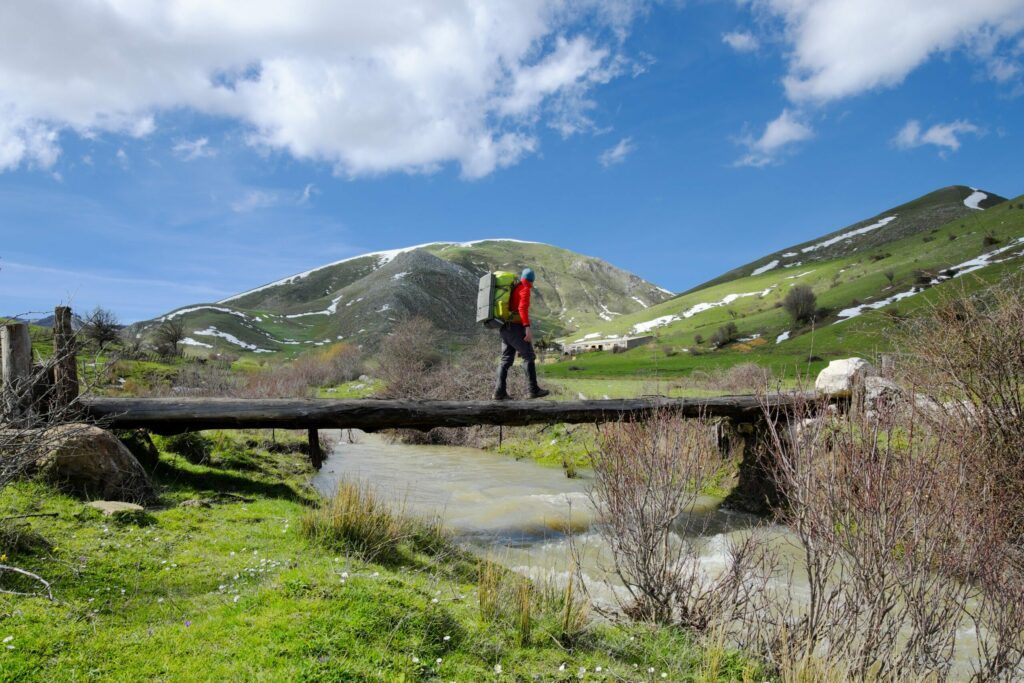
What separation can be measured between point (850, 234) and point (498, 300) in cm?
19901

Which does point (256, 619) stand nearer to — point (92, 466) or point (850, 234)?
point (92, 466)

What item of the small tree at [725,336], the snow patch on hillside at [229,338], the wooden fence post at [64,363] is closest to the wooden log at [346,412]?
the wooden fence post at [64,363]

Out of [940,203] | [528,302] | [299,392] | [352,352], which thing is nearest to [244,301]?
[352,352]

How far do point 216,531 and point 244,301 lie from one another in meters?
209

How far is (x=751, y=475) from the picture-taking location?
14211mm

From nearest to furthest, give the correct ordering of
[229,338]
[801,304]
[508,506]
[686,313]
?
1. [508,506]
2. [801,304]
3. [229,338]
4. [686,313]

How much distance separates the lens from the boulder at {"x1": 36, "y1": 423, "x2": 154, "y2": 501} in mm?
8078

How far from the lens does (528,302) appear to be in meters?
12.8

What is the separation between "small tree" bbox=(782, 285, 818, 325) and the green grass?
83.7 m

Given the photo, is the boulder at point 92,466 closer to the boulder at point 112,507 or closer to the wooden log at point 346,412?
the boulder at point 112,507

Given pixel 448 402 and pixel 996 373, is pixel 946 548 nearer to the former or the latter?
pixel 996 373

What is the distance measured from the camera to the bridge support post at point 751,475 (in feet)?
45.1

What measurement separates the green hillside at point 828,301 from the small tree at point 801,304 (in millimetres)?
1630

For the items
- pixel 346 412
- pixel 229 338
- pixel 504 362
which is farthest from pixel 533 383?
pixel 229 338
